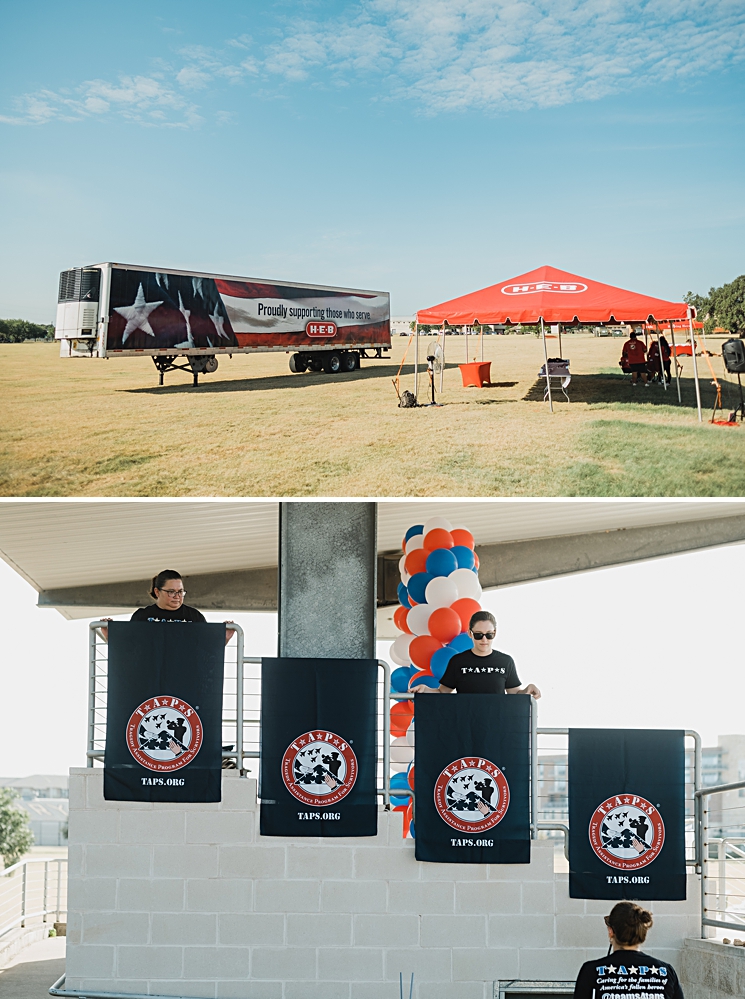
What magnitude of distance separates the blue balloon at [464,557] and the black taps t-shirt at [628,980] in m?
3.69

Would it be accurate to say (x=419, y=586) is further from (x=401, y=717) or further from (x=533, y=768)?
(x=533, y=768)

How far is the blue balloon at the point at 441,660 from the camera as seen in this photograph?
723cm

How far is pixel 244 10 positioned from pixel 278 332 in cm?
229

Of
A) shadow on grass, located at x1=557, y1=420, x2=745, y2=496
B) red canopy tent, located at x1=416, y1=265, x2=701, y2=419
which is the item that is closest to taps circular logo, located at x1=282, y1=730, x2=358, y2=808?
shadow on grass, located at x1=557, y1=420, x2=745, y2=496

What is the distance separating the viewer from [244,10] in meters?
7.34

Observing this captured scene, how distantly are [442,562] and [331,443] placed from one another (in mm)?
1221

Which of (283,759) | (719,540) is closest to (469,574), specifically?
(283,759)

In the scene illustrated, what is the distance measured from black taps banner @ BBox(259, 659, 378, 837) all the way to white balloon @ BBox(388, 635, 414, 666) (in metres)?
0.96

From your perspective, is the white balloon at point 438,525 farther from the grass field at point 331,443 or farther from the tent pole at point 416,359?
the tent pole at point 416,359

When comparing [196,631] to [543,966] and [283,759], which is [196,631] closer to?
[283,759]

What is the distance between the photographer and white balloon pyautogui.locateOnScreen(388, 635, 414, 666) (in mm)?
7691

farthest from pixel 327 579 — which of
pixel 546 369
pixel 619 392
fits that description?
pixel 619 392

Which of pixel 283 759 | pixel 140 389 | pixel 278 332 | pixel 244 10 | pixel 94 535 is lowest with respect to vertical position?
pixel 283 759

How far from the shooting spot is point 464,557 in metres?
7.60
